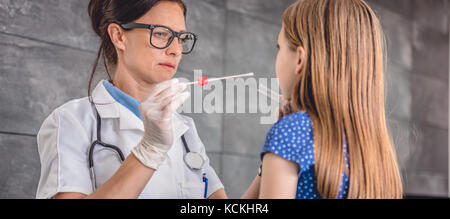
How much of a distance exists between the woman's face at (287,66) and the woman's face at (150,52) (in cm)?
37

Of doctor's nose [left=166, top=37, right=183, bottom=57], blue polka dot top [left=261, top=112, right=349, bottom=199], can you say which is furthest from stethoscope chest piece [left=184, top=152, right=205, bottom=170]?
blue polka dot top [left=261, top=112, right=349, bottom=199]

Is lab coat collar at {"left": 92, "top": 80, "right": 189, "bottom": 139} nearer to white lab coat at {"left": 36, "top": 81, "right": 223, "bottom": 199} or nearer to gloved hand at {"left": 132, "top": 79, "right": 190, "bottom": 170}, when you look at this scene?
white lab coat at {"left": 36, "top": 81, "right": 223, "bottom": 199}

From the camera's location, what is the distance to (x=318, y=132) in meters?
1.07

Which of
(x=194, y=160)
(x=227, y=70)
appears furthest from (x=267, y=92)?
(x=194, y=160)

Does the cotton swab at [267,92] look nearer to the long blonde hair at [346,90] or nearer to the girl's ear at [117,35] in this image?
the long blonde hair at [346,90]

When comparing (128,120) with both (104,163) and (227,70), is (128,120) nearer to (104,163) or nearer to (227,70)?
(104,163)

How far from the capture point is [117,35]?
139 cm

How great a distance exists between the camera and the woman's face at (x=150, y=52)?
1386 mm

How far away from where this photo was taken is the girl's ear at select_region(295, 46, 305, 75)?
114cm

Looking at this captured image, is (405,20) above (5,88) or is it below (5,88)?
above

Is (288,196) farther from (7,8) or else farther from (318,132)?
(7,8)

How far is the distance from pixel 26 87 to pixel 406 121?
2.11m

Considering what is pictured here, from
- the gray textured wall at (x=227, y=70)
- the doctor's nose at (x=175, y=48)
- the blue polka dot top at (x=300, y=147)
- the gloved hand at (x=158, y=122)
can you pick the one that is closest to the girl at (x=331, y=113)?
the blue polka dot top at (x=300, y=147)
